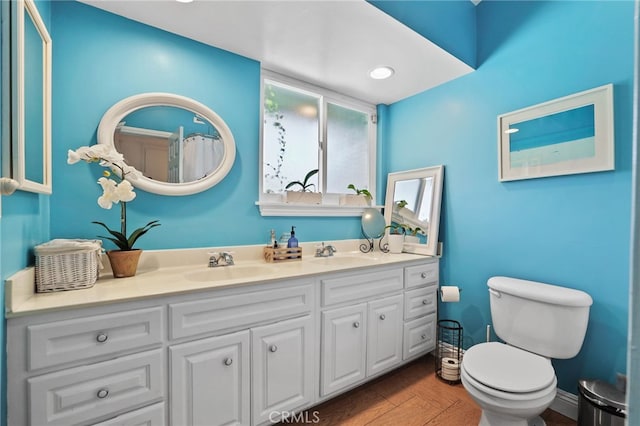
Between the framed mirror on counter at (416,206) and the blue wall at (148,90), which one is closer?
the blue wall at (148,90)

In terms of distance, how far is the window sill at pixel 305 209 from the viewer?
207cm

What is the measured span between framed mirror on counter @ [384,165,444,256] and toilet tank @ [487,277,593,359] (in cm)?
65

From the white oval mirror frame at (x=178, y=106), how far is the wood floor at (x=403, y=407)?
4.79 ft

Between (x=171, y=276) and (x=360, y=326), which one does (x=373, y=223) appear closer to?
(x=360, y=326)

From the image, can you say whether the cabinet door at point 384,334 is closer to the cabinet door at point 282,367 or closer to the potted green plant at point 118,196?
the cabinet door at point 282,367

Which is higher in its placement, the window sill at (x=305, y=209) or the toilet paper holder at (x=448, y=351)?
the window sill at (x=305, y=209)

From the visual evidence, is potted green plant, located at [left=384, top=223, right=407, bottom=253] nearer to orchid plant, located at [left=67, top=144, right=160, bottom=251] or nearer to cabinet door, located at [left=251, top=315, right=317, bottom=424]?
cabinet door, located at [left=251, top=315, right=317, bottom=424]

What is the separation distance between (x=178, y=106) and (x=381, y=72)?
1.45m

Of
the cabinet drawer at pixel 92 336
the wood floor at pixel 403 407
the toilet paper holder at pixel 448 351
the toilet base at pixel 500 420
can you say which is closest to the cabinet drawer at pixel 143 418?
the cabinet drawer at pixel 92 336

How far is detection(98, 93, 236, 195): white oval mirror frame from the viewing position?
154 centimetres

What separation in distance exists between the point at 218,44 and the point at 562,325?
2.56 m

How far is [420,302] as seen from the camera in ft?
7.12

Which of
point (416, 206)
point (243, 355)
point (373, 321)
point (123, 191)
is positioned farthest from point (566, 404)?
point (123, 191)

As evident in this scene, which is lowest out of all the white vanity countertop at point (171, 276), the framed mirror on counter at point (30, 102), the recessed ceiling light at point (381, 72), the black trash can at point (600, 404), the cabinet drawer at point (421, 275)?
the black trash can at point (600, 404)
